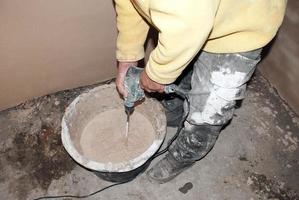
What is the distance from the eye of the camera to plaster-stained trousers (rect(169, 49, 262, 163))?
4.30 ft

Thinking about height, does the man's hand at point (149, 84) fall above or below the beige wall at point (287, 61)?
above

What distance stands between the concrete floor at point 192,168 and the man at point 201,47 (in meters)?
0.25

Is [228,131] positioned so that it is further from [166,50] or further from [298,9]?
[166,50]

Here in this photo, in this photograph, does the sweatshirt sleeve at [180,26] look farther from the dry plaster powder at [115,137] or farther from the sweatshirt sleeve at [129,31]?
the dry plaster powder at [115,137]

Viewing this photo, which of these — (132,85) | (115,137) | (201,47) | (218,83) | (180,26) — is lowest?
(115,137)

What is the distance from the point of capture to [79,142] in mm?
1809

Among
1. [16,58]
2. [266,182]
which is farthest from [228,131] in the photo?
[16,58]

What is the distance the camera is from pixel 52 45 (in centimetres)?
181

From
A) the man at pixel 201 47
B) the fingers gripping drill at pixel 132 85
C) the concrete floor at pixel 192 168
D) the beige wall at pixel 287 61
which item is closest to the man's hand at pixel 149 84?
the man at pixel 201 47

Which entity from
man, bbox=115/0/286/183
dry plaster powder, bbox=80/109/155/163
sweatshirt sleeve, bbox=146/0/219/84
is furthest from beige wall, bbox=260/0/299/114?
sweatshirt sleeve, bbox=146/0/219/84

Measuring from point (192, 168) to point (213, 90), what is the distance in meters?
0.71

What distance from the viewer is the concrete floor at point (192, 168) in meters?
1.85

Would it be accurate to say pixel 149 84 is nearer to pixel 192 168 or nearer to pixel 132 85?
pixel 132 85

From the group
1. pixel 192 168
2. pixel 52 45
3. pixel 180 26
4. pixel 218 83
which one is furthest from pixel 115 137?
pixel 180 26
